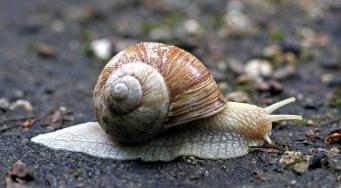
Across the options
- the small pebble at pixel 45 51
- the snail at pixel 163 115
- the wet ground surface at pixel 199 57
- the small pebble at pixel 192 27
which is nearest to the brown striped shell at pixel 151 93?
the snail at pixel 163 115

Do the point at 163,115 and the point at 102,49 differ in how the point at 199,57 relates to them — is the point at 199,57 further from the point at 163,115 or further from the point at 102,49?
Answer: the point at 163,115

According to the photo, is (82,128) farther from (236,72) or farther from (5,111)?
(236,72)

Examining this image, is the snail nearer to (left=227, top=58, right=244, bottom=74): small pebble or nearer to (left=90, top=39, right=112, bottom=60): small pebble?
(left=227, top=58, right=244, bottom=74): small pebble

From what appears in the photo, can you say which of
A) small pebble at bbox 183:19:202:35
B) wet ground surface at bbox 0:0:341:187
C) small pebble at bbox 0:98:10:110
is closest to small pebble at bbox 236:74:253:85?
wet ground surface at bbox 0:0:341:187

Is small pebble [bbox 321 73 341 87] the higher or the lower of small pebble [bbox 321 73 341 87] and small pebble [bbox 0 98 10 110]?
the higher

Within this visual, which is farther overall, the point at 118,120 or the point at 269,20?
the point at 269,20

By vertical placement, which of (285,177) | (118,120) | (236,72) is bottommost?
(285,177)

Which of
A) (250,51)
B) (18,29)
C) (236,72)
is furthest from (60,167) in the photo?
(18,29)
